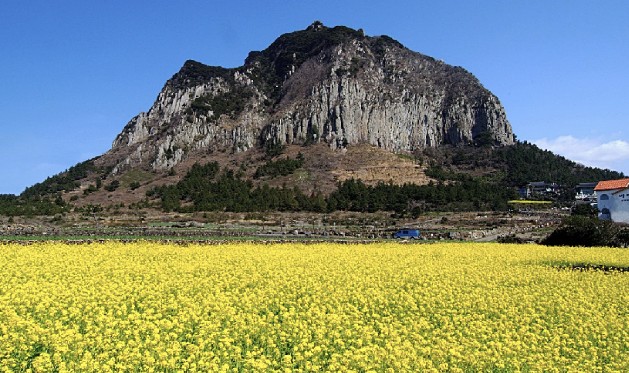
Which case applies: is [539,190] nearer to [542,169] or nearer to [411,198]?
[542,169]

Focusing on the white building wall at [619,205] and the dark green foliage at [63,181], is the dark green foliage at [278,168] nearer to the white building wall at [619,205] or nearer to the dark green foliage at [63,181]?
the dark green foliage at [63,181]

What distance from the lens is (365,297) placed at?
16328 mm

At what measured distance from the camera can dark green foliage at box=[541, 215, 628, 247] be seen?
139 feet

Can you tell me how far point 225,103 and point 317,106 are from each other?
32024mm

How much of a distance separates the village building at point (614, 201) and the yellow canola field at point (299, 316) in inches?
1825

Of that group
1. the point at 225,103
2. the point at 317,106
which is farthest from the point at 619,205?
the point at 225,103

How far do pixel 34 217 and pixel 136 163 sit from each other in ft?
218

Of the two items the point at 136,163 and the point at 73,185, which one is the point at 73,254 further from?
the point at 136,163

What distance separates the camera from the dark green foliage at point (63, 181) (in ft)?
410

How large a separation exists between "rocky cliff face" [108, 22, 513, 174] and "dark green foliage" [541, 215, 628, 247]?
10046 cm

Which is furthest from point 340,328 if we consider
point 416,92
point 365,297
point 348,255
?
point 416,92

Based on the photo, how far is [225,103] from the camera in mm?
165250

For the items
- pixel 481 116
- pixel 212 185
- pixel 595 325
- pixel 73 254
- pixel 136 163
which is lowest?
pixel 595 325

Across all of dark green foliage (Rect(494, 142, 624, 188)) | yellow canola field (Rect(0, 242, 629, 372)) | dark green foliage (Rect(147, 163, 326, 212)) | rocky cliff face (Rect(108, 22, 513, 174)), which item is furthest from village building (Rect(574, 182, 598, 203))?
yellow canola field (Rect(0, 242, 629, 372))
